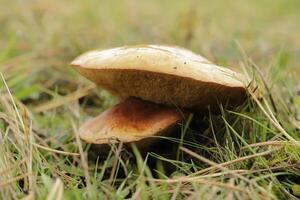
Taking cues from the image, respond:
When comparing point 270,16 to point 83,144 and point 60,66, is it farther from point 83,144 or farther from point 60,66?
point 83,144

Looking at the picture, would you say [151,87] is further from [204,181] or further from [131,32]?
[131,32]

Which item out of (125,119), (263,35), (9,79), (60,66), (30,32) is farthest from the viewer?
(263,35)

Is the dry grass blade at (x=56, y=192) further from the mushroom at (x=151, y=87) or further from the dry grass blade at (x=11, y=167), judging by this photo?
the mushroom at (x=151, y=87)

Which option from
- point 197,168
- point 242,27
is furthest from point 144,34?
point 197,168

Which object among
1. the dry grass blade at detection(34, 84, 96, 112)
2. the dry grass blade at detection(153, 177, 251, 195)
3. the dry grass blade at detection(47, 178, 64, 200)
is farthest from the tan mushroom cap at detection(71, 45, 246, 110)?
the dry grass blade at detection(34, 84, 96, 112)

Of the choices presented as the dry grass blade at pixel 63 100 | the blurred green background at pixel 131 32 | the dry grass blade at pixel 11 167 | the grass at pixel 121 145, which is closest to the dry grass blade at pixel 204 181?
the grass at pixel 121 145

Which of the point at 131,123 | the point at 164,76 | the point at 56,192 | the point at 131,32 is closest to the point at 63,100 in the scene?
the point at 131,123

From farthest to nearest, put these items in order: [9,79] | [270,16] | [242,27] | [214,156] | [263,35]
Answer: [270,16]
[242,27]
[263,35]
[9,79]
[214,156]
